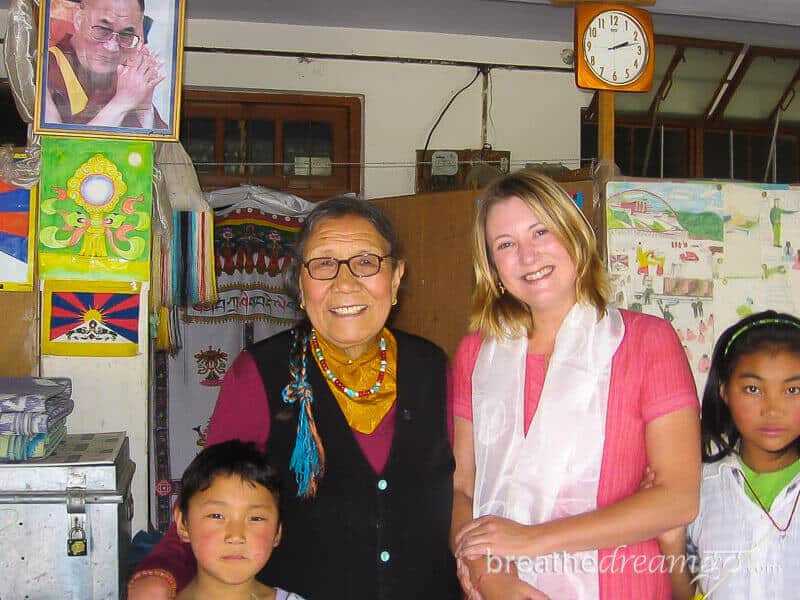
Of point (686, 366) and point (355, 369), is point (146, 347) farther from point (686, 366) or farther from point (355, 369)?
point (686, 366)

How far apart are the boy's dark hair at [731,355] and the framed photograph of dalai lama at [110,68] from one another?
183 centimetres

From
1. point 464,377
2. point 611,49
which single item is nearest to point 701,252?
point 611,49

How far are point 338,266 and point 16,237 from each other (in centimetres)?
148

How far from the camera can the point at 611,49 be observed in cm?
278

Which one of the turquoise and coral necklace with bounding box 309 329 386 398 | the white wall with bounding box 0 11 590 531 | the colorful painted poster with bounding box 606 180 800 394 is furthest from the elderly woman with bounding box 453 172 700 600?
the white wall with bounding box 0 11 590 531

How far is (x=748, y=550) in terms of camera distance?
1531mm

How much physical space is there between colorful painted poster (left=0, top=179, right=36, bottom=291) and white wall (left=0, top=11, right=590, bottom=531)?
7.53ft

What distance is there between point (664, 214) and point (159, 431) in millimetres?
2631

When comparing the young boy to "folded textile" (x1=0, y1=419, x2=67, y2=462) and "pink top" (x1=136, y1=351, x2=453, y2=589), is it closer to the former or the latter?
"pink top" (x1=136, y1=351, x2=453, y2=589)

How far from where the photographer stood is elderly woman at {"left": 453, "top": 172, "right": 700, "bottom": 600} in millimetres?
1343

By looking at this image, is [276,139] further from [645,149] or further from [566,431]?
[566,431]

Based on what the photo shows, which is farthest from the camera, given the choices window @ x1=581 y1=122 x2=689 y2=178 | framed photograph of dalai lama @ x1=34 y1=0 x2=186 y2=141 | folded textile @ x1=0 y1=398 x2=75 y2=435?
window @ x1=581 y1=122 x2=689 y2=178

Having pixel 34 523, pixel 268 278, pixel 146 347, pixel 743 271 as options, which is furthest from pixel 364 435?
pixel 268 278

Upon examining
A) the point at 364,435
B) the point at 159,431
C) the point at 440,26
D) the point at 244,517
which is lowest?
the point at 159,431
